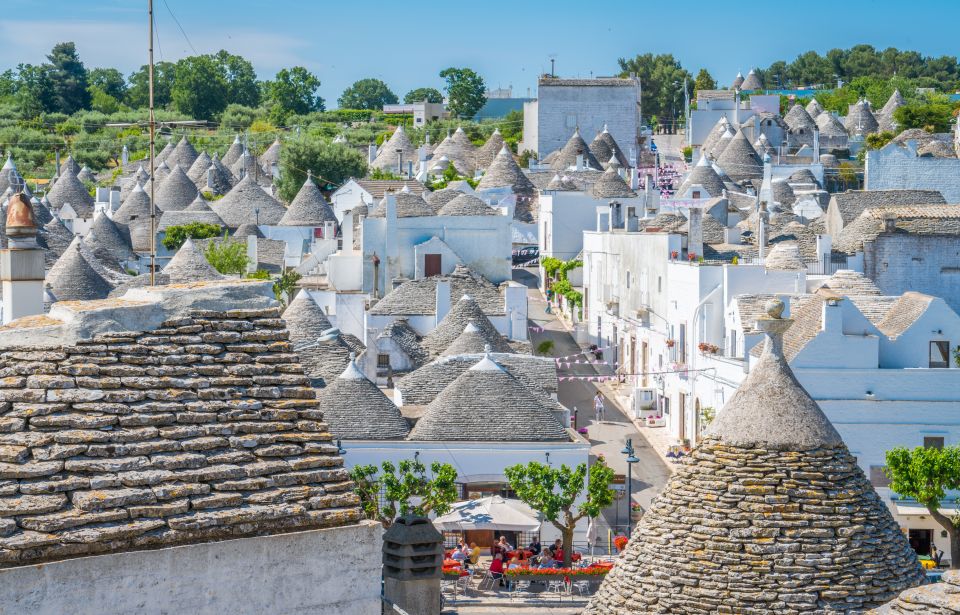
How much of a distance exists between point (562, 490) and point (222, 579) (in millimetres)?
21012

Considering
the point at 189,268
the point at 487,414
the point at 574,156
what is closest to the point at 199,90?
the point at 574,156

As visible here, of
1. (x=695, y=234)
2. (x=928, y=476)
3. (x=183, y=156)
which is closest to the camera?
(x=928, y=476)

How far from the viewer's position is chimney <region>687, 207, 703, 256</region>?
44.6 m

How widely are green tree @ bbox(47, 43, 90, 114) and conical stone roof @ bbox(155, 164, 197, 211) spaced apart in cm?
5238

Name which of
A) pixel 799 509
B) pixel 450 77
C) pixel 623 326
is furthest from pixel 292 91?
pixel 799 509

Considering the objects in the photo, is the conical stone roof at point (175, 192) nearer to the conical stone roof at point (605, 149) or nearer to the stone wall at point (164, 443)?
the conical stone roof at point (605, 149)

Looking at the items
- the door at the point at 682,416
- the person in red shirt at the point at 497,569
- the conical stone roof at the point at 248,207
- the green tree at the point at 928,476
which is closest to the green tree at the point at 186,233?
the conical stone roof at the point at 248,207

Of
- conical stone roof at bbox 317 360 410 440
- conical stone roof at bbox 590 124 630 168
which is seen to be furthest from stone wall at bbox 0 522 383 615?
conical stone roof at bbox 590 124 630 168

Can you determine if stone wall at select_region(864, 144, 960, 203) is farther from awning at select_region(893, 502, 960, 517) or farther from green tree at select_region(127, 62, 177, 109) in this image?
green tree at select_region(127, 62, 177, 109)

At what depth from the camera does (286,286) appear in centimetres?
5009

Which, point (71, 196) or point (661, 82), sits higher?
point (661, 82)

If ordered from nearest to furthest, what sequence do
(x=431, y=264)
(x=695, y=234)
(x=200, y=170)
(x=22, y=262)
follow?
(x=22, y=262)
(x=695, y=234)
(x=431, y=264)
(x=200, y=170)

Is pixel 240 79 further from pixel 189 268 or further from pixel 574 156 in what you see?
pixel 189 268

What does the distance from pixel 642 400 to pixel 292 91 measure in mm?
85531
